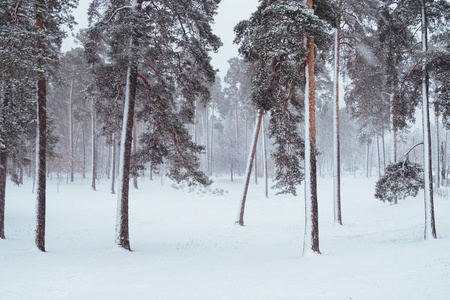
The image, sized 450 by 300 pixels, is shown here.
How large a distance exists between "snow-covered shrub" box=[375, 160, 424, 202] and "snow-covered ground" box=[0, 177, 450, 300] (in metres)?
1.70

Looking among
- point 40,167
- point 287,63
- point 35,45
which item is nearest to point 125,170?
point 40,167

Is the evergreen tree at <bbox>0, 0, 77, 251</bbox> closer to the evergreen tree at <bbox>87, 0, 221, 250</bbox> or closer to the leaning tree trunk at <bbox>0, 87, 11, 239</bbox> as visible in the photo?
Result: the leaning tree trunk at <bbox>0, 87, 11, 239</bbox>

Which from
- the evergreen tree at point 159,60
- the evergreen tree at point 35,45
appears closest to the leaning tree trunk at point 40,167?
the evergreen tree at point 35,45

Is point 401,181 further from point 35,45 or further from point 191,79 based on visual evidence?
point 35,45

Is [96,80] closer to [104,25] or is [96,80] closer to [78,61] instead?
[104,25]

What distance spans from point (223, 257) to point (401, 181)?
7181 millimetres

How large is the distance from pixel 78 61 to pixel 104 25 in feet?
63.3

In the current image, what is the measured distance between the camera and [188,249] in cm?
1106

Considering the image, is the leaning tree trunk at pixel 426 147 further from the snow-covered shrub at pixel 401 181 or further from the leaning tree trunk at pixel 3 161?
the leaning tree trunk at pixel 3 161

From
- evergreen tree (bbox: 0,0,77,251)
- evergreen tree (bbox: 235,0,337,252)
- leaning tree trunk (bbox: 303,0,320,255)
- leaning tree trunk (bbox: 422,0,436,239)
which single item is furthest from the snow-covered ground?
evergreen tree (bbox: 0,0,77,251)

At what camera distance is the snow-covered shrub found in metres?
11.0

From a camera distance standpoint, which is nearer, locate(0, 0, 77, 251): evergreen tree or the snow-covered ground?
the snow-covered ground

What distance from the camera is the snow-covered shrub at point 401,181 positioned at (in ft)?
35.9

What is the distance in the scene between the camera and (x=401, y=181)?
11.1m
